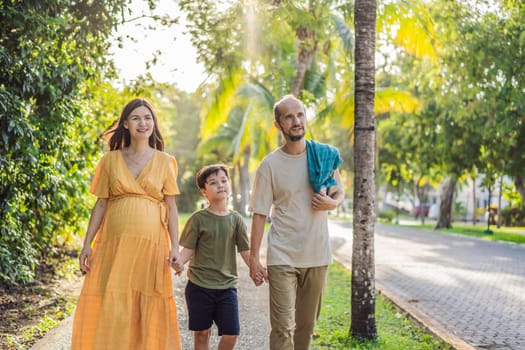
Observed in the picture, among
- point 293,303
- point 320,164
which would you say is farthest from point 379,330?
point 320,164

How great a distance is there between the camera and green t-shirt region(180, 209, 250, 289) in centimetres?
525

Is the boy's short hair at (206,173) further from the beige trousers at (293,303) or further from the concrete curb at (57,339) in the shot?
the concrete curb at (57,339)

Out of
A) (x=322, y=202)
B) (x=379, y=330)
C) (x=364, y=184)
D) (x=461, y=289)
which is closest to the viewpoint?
(x=322, y=202)

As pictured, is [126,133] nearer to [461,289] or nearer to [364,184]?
[364,184]

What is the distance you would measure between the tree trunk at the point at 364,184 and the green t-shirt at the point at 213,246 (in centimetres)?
215

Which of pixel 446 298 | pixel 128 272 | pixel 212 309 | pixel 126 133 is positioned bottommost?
pixel 446 298

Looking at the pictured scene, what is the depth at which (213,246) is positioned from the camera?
5258 mm

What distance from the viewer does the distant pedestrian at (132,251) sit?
4.77 metres

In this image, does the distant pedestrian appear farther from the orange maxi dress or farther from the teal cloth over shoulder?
the teal cloth over shoulder

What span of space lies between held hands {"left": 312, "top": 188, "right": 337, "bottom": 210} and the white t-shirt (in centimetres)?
7

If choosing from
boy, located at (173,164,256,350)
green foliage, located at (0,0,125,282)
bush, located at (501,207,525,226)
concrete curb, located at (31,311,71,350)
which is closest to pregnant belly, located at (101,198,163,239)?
boy, located at (173,164,256,350)

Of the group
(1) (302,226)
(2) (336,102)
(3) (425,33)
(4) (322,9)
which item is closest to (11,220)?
(1) (302,226)

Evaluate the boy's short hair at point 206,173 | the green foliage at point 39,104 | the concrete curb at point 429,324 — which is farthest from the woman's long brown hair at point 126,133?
the concrete curb at point 429,324

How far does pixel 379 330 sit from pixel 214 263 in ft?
11.3
